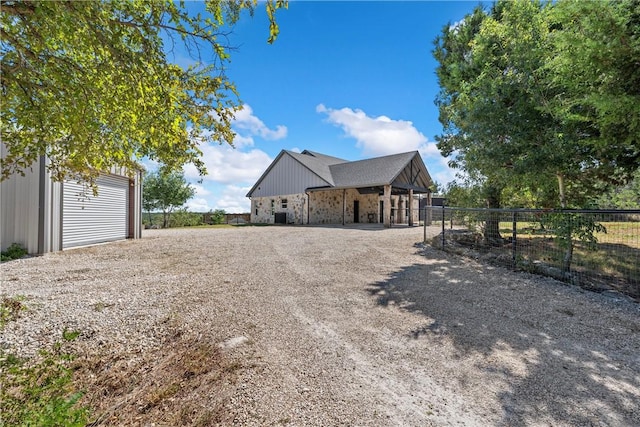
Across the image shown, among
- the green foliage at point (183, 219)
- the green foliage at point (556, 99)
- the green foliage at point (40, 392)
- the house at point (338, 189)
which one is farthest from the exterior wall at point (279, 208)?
the green foliage at point (40, 392)

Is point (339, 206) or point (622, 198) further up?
point (339, 206)

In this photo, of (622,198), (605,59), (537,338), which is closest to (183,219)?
(537,338)

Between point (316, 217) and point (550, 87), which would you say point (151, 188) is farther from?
point (550, 87)

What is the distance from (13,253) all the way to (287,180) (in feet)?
56.5

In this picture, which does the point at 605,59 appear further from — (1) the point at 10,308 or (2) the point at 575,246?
(1) the point at 10,308

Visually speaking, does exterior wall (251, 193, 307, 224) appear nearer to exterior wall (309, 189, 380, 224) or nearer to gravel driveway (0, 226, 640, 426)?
exterior wall (309, 189, 380, 224)

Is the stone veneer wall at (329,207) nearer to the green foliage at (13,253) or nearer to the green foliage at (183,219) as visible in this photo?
the green foliage at (183,219)

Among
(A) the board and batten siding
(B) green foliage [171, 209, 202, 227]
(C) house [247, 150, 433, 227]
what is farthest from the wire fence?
(B) green foliage [171, 209, 202, 227]

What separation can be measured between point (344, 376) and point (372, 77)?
1003cm

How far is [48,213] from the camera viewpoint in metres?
7.53

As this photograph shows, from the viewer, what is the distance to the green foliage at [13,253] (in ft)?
22.6

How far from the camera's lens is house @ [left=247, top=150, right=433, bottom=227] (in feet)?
63.7

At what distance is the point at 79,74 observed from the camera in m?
2.87

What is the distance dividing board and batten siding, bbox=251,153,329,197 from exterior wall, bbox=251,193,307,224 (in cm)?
41
